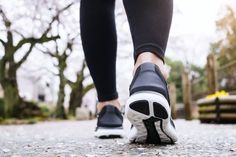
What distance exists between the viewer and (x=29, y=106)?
36.7ft

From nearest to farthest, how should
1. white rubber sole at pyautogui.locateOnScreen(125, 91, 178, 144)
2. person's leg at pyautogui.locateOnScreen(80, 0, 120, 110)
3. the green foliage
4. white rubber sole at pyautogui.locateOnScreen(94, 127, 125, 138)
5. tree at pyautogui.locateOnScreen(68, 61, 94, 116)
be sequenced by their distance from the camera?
white rubber sole at pyautogui.locateOnScreen(125, 91, 178, 144), person's leg at pyautogui.locateOnScreen(80, 0, 120, 110), white rubber sole at pyautogui.locateOnScreen(94, 127, 125, 138), tree at pyautogui.locateOnScreen(68, 61, 94, 116), the green foliage

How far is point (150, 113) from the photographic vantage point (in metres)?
0.99

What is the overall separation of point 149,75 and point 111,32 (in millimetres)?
352

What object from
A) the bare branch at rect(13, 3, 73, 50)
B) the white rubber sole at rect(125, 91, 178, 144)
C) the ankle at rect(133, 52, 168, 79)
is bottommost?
the white rubber sole at rect(125, 91, 178, 144)

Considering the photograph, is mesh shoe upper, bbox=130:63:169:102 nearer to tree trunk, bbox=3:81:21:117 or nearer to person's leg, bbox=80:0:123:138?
person's leg, bbox=80:0:123:138

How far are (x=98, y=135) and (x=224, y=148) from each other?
→ 0.53 metres

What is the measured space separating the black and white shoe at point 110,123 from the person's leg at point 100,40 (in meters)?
0.08

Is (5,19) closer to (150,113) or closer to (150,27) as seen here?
(150,27)

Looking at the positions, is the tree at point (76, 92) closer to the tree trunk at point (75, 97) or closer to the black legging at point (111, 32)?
the tree trunk at point (75, 97)

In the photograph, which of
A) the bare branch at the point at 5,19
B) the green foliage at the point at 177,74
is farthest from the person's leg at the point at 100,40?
the green foliage at the point at 177,74

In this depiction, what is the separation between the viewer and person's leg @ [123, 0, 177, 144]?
38.9 inches

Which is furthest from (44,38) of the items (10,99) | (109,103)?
(109,103)

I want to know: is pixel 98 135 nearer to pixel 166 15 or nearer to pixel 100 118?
pixel 100 118

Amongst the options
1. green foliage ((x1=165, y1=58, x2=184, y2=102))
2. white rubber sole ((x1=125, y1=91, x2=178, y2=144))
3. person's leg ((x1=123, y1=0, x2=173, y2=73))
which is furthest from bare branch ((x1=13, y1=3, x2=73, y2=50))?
white rubber sole ((x1=125, y1=91, x2=178, y2=144))
